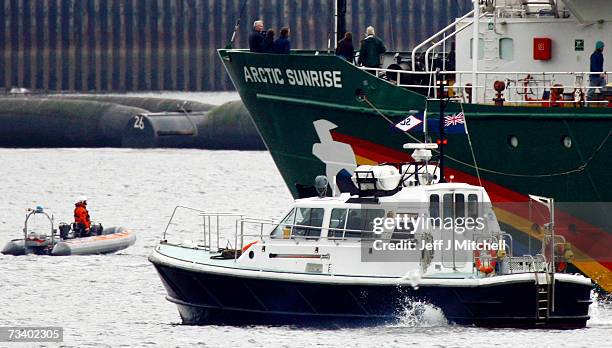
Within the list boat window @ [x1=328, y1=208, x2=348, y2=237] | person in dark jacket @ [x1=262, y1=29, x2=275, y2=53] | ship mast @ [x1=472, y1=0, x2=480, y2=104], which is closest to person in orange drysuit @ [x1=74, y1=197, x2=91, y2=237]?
person in dark jacket @ [x1=262, y1=29, x2=275, y2=53]

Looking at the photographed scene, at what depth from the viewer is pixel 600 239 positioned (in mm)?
31438

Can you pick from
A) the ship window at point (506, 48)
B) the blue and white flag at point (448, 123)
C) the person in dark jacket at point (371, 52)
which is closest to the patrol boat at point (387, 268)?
the blue and white flag at point (448, 123)

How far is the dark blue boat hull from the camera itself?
25188 millimetres

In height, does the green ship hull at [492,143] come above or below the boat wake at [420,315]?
above

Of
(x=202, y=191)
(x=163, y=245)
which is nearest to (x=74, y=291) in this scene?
(x=163, y=245)

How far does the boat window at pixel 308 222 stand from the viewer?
86.3ft

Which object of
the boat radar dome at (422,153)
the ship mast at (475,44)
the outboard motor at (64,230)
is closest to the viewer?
the boat radar dome at (422,153)

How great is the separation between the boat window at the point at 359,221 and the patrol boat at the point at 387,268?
2cm

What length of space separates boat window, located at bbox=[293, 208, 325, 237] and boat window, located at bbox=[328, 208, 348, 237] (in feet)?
0.65

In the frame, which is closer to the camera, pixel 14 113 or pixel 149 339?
pixel 149 339

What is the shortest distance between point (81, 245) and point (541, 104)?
1347cm

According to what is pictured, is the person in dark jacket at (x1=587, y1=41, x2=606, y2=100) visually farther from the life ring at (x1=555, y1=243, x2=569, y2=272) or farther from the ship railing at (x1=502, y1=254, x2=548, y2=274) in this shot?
the ship railing at (x1=502, y1=254, x2=548, y2=274)

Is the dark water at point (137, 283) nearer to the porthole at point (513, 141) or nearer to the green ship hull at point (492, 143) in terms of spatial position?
the green ship hull at point (492, 143)

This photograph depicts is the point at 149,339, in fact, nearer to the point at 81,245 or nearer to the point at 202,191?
the point at 81,245
